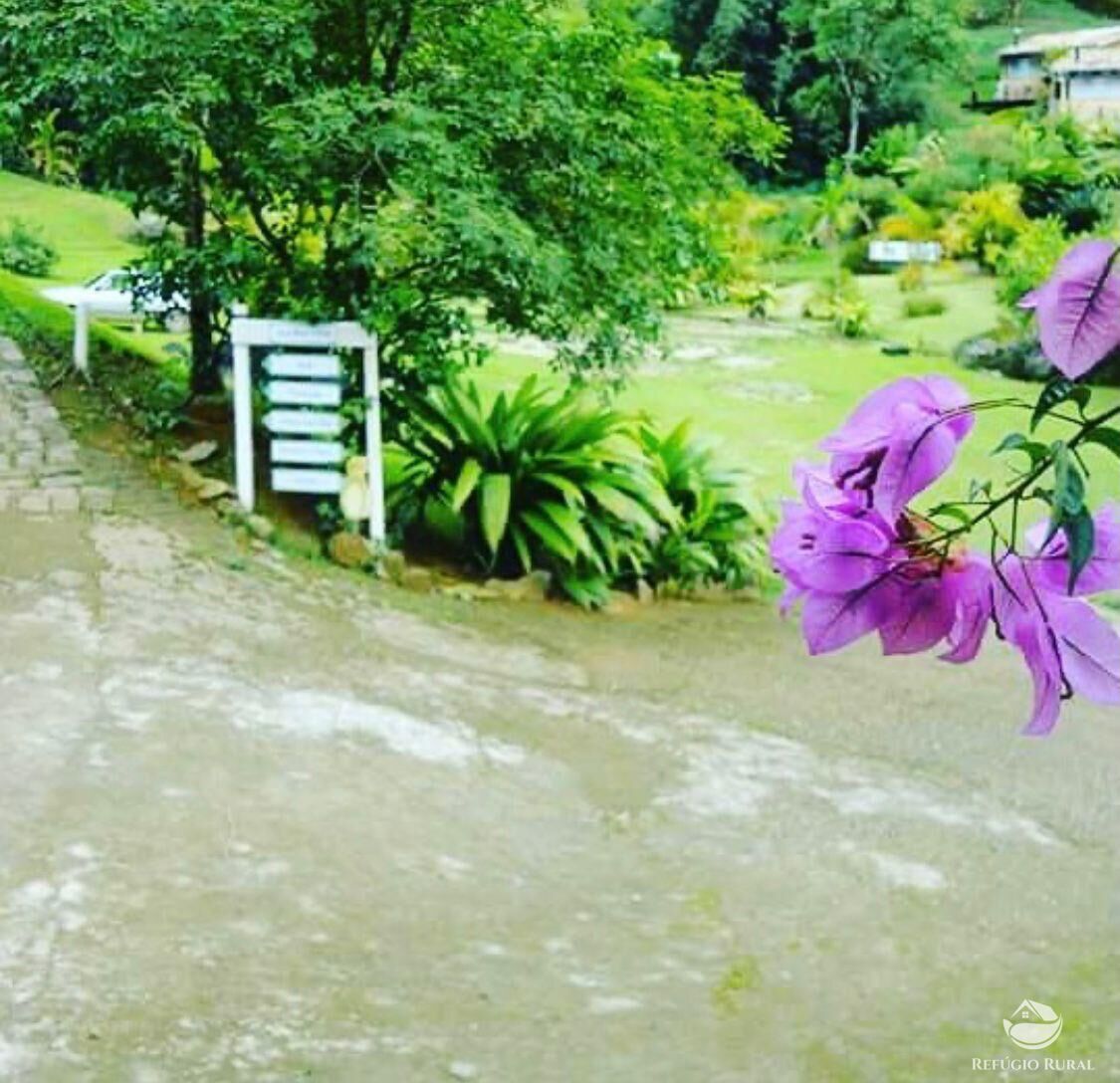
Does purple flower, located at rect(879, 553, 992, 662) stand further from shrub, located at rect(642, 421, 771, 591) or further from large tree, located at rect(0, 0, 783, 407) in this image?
shrub, located at rect(642, 421, 771, 591)

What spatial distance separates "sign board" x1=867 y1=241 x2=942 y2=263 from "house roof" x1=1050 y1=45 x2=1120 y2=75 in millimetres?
5306

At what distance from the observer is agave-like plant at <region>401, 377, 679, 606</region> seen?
19.9 feet

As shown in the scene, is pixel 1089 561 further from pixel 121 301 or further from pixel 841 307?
pixel 841 307

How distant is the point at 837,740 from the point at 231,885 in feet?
6.77

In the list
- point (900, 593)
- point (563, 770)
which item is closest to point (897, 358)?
point (563, 770)

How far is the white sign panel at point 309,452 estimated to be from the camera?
603 centimetres

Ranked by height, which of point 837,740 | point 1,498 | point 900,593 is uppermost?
point 900,593

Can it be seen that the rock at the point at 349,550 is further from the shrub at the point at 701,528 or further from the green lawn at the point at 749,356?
the green lawn at the point at 749,356

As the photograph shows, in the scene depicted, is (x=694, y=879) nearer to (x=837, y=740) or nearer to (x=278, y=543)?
(x=837, y=740)

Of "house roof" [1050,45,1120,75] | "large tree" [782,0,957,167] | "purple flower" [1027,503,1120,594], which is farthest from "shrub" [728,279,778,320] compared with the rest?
"purple flower" [1027,503,1120,594]

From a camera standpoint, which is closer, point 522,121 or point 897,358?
point 522,121

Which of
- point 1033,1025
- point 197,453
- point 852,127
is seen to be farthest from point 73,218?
point 1033,1025

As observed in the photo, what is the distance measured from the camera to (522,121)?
564 cm

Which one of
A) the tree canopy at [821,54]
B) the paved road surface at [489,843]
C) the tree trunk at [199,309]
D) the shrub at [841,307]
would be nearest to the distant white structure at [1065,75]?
the tree canopy at [821,54]
